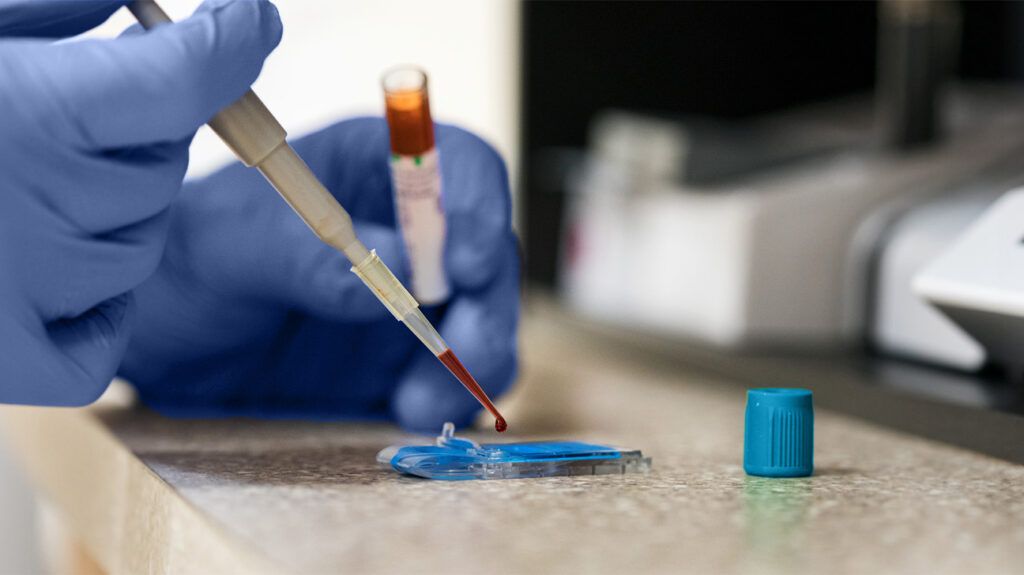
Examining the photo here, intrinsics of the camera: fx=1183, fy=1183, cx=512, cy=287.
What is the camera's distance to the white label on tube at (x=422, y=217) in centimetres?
65

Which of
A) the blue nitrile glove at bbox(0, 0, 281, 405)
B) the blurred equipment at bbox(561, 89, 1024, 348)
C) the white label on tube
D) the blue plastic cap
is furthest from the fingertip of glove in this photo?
the blurred equipment at bbox(561, 89, 1024, 348)

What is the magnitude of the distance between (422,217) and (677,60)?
0.88 metres

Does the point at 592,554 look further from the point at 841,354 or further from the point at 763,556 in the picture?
the point at 841,354

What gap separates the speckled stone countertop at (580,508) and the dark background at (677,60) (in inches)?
32.1

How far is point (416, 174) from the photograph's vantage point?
65 cm

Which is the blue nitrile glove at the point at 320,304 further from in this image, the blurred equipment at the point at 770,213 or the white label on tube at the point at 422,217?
the blurred equipment at the point at 770,213

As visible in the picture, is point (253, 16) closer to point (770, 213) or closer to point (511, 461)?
point (511, 461)

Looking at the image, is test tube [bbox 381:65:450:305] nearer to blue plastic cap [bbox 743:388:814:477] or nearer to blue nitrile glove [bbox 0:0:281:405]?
blue nitrile glove [bbox 0:0:281:405]

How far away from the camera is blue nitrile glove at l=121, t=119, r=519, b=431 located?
25.9 inches

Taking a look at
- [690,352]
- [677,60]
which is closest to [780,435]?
[690,352]

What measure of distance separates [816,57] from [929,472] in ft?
3.18

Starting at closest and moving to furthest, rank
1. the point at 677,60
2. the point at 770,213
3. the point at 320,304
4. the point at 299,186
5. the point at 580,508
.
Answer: the point at 580,508 → the point at 299,186 → the point at 320,304 → the point at 770,213 → the point at 677,60

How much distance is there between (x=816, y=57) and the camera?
1441 millimetres

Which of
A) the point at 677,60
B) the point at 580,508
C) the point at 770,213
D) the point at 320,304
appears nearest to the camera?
the point at 580,508
